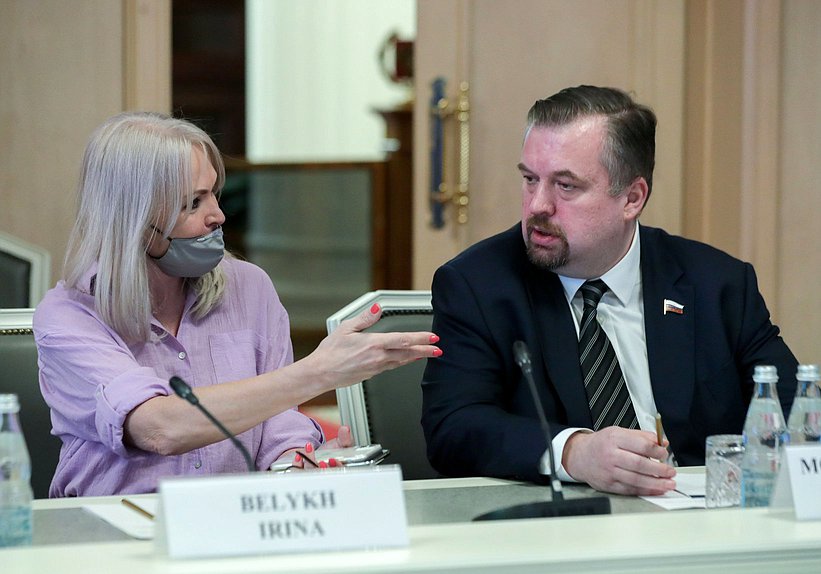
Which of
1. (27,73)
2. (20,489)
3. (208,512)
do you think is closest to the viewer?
(208,512)

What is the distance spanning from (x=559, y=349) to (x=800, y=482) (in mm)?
709

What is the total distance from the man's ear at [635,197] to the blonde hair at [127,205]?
82cm

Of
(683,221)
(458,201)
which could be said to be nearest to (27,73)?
(458,201)

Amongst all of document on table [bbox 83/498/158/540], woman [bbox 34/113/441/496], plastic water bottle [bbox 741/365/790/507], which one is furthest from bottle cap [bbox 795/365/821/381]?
document on table [bbox 83/498/158/540]

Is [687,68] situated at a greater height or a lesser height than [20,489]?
greater

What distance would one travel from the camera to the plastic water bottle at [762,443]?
160 centimetres

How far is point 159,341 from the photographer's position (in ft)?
6.86

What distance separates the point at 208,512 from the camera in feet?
4.00

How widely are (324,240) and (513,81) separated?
3.11m

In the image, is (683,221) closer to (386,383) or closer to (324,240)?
(386,383)

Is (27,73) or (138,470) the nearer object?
(138,470)

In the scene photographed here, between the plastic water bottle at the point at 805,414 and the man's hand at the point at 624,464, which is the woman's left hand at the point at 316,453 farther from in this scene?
the plastic water bottle at the point at 805,414

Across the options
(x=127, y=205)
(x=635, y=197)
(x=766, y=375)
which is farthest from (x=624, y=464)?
(x=127, y=205)

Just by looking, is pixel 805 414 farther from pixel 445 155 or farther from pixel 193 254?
pixel 445 155
